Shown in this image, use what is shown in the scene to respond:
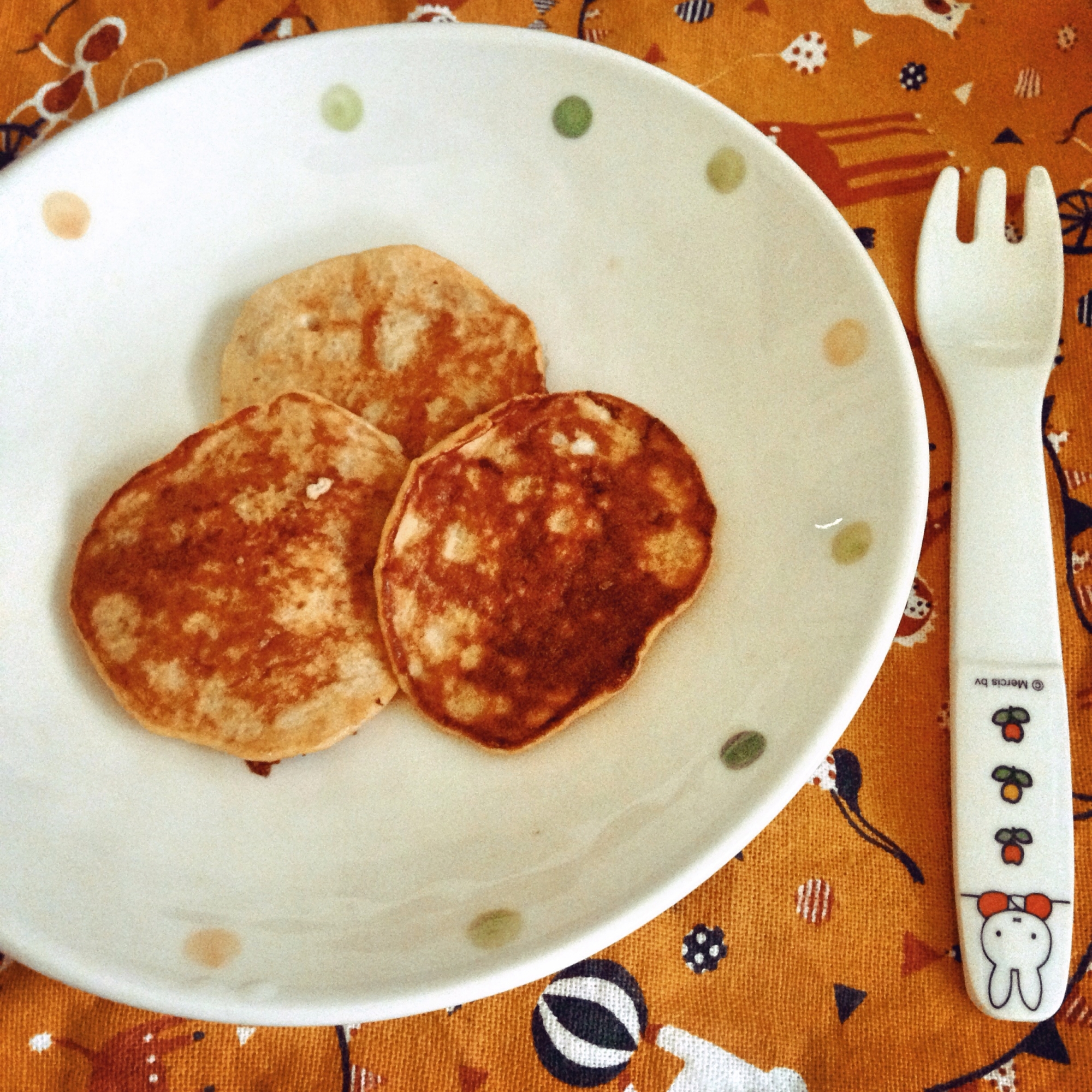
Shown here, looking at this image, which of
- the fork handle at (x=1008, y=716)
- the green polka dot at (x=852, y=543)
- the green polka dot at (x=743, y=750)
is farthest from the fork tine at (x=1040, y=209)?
the green polka dot at (x=743, y=750)

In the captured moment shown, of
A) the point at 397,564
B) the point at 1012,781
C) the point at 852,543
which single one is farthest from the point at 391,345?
the point at 1012,781

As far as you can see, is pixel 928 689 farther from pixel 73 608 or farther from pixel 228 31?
pixel 228 31

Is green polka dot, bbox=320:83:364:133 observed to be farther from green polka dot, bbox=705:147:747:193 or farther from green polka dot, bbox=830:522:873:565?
green polka dot, bbox=830:522:873:565

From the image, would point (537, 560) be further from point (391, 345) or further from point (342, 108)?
point (342, 108)

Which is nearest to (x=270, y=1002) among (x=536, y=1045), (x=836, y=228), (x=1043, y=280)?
(x=536, y=1045)

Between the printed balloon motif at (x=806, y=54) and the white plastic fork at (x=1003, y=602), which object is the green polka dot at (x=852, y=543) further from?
the printed balloon motif at (x=806, y=54)

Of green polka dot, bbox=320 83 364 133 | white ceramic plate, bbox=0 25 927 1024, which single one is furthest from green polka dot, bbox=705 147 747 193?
green polka dot, bbox=320 83 364 133
